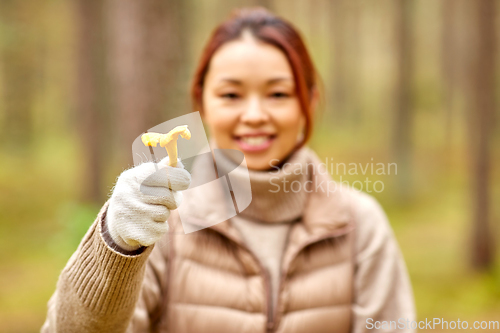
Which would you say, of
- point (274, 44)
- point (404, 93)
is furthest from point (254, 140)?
point (404, 93)

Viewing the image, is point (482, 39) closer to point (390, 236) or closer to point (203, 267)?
point (390, 236)

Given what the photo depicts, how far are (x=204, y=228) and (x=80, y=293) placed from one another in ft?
1.93

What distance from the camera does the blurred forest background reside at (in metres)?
2.89

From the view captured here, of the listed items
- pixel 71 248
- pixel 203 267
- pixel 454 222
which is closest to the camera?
pixel 203 267

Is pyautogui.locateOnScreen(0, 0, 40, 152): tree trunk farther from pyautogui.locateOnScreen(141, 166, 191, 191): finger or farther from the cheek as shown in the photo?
pyautogui.locateOnScreen(141, 166, 191, 191): finger

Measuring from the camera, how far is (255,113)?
1.67 meters

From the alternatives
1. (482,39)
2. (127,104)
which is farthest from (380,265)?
(482,39)

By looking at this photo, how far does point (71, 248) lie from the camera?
3.37m

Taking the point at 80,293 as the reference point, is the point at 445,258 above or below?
below

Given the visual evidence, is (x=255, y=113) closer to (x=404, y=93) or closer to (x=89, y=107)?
(x=89, y=107)

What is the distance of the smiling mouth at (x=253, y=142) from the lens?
1725mm

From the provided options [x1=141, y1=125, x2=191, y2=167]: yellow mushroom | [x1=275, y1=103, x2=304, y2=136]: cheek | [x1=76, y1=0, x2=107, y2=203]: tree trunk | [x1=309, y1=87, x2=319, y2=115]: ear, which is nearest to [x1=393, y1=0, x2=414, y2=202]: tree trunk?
[x1=76, y1=0, x2=107, y2=203]: tree trunk

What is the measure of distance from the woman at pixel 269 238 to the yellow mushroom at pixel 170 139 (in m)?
0.55

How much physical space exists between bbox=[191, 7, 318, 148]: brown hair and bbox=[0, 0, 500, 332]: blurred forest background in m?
0.33
